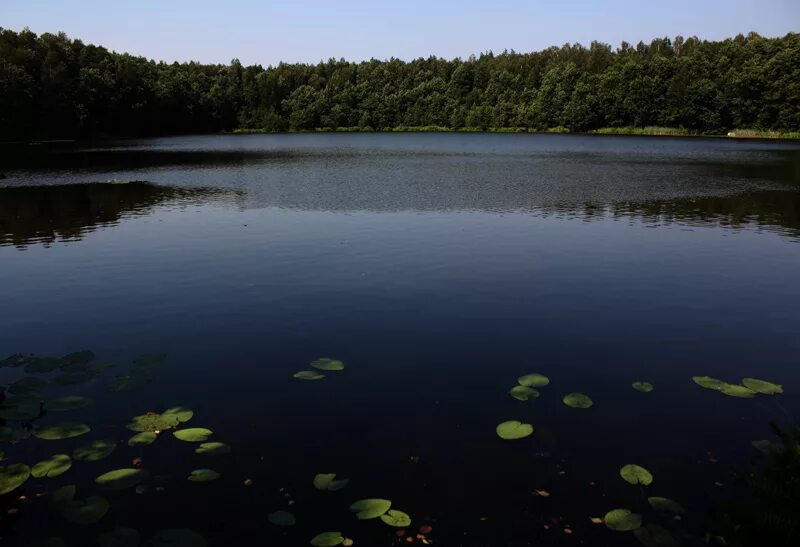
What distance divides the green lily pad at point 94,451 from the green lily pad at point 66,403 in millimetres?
1649

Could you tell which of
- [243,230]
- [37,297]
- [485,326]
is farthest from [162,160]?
[485,326]

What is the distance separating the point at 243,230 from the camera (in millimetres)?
31969

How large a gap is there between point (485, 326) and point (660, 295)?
7.41 metres

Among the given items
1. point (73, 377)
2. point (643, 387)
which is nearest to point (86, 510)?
point (73, 377)

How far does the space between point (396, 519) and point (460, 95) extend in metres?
196

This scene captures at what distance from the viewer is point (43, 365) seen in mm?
13672

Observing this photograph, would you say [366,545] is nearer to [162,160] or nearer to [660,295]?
[660,295]

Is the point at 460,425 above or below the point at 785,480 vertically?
below

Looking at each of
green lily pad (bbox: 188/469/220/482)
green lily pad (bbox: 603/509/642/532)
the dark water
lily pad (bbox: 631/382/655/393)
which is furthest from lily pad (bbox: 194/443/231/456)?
lily pad (bbox: 631/382/655/393)

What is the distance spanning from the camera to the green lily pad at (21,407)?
11.1 m

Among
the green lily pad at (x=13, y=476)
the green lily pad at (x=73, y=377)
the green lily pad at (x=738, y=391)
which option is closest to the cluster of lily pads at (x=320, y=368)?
the green lily pad at (x=73, y=377)

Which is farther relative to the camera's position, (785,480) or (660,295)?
(660,295)

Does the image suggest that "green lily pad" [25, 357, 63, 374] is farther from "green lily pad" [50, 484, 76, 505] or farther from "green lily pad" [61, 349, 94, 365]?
"green lily pad" [50, 484, 76, 505]

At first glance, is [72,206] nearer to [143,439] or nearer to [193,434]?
[143,439]
